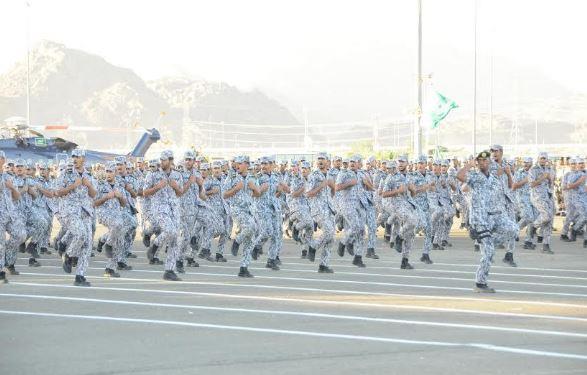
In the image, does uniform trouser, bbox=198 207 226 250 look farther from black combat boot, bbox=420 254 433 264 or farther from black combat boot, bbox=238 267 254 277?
black combat boot, bbox=238 267 254 277

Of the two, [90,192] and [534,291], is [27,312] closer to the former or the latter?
[90,192]

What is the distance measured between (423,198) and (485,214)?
7478mm

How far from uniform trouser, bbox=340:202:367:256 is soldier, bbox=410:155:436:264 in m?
0.95

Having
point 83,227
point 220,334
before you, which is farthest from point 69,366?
point 83,227

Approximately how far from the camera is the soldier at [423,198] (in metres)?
20.8

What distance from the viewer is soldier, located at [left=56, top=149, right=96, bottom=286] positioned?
16.4m

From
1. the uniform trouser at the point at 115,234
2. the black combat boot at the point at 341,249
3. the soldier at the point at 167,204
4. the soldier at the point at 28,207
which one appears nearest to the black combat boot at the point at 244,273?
the soldier at the point at 167,204

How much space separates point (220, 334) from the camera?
37.6ft

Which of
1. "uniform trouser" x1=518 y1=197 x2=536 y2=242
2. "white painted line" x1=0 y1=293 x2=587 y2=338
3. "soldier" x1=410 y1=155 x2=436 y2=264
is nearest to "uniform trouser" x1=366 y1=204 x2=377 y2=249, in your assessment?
"soldier" x1=410 y1=155 x2=436 y2=264

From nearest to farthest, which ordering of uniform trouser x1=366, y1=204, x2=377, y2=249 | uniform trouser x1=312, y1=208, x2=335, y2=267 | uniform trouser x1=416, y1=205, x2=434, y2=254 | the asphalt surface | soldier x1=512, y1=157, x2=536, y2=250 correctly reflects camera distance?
1. the asphalt surface
2. uniform trouser x1=312, y1=208, x2=335, y2=267
3. uniform trouser x1=416, y1=205, x2=434, y2=254
4. uniform trouser x1=366, y1=204, x2=377, y2=249
5. soldier x1=512, y1=157, x2=536, y2=250

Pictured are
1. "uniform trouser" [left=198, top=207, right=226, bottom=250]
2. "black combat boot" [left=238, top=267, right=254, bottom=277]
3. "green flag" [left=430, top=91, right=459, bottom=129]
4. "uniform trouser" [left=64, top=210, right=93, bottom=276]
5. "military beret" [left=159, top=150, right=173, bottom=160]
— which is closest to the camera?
"uniform trouser" [left=64, top=210, right=93, bottom=276]

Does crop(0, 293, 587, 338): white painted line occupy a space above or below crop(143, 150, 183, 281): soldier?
below

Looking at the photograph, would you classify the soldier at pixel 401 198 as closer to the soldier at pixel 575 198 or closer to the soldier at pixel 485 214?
the soldier at pixel 485 214

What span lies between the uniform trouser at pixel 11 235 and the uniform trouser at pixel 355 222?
537 centimetres
